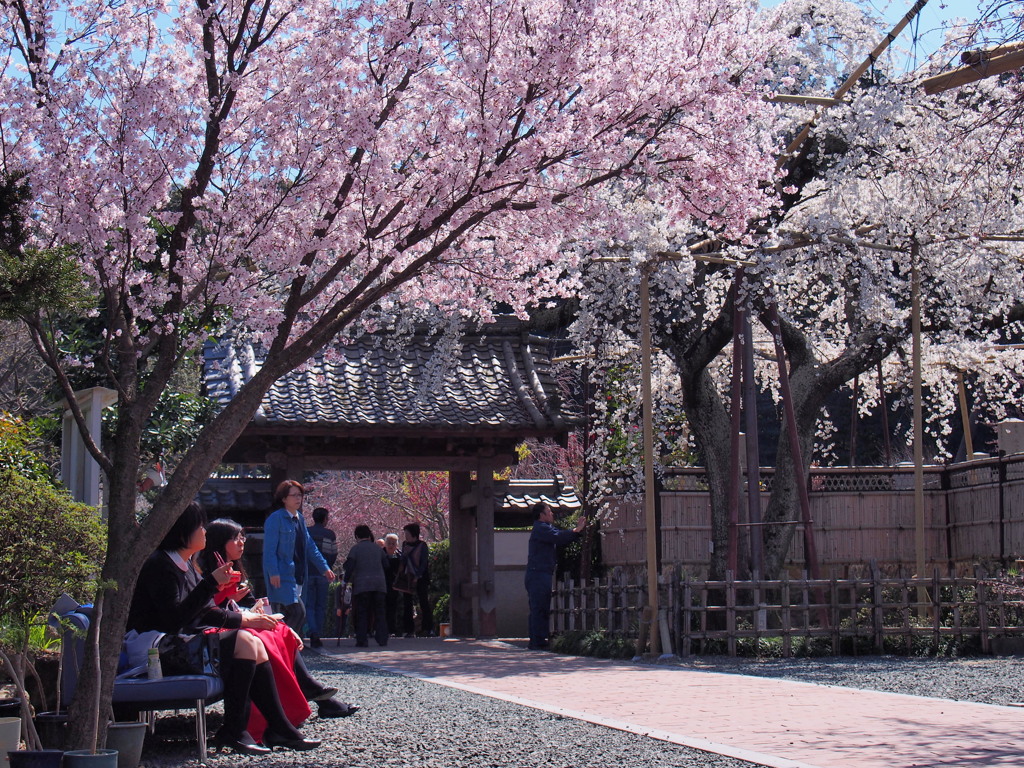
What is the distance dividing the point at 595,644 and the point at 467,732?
6497 millimetres

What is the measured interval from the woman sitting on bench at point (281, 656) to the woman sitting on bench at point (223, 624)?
0.31 ft

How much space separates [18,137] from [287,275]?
152cm

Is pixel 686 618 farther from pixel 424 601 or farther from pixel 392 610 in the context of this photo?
pixel 392 610

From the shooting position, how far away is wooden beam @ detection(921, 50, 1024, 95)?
6684mm

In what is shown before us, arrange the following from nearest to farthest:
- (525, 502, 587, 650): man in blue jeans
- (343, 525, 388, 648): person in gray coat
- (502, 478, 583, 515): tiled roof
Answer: (525, 502, 587, 650): man in blue jeans < (343, 525, 388, 648): person in gray coat < (502, 478, 583, 515): tiled roof

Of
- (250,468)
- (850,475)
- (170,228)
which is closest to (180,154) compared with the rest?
(170,228)

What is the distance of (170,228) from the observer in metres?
7.21

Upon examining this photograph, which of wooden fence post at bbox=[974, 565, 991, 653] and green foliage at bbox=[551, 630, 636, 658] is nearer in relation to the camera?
wooden fence post at bbox=[974, 565, 991, 653]

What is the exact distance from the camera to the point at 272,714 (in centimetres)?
577

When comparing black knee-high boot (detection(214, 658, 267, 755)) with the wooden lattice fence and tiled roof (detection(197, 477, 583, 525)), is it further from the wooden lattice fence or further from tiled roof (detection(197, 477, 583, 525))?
tiled roof (detection(197, 477, 583, 525))

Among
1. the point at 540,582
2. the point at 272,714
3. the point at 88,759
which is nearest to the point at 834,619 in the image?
the point at 540,582

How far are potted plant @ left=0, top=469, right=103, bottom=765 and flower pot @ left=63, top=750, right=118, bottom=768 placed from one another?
0.22 meters

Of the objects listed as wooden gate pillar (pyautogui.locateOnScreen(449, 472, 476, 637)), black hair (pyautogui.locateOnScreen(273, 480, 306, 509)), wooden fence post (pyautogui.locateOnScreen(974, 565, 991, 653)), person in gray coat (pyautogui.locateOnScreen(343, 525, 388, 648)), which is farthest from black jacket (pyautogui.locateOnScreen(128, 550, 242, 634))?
wooden gate pillar (pyautogui.locateOnScreen(449, 472, 476, 637))

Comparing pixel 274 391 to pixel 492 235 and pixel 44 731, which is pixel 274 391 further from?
pixel 44 731
